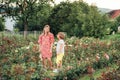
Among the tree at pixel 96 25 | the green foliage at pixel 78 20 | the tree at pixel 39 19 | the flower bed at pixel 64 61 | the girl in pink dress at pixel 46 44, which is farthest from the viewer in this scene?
the tree at pixel 39 19

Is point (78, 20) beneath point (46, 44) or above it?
beneath

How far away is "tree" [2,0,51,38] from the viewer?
66250 mm

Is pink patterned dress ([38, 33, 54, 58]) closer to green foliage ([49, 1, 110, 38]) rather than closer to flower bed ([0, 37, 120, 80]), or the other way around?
flower bed ([0, 37, 120, 80])

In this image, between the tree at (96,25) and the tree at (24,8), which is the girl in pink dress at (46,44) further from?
the tree at (24,8)

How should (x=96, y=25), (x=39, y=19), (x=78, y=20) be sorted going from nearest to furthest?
(x=96, y=25) < (x=78, y=20) < (x=39, y=19)

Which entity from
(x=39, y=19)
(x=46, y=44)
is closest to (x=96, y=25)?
(x=39, y=19)

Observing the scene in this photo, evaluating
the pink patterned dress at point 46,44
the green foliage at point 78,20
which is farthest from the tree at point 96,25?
the pink patterned dress at point 46,44

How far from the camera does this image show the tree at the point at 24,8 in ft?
217

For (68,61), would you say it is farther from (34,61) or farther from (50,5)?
(50,5)

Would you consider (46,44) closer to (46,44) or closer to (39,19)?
(46,44)

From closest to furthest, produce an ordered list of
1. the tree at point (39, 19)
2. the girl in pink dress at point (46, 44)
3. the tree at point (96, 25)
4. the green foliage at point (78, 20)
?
1. the girl in pink dress at point (46, 44)
2. the tree at point (96, 25)
3. the green foliage at point (78, 20)
4. the tree at point (39, 19)

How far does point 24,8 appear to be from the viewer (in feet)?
219

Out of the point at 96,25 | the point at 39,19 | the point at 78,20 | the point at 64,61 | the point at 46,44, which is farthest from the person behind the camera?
the point at 39,19

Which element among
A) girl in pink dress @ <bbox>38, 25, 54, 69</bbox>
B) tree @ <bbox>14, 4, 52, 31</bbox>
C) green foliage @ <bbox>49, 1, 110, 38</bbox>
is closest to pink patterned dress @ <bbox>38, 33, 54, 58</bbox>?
girl in pink dress @ <bbox>38, 25, 54, 69</bbox>
